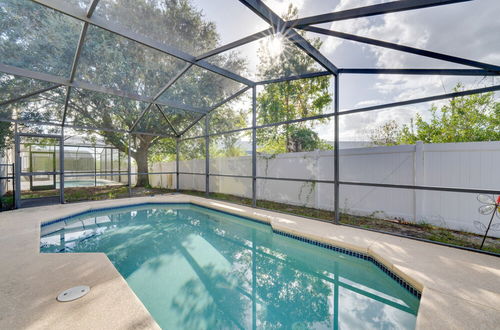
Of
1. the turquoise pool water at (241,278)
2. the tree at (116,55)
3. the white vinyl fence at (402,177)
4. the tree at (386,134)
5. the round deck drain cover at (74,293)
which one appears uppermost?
the tree at (116,55)

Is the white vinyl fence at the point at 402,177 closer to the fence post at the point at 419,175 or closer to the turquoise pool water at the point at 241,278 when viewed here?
the fence post at the point at 419,175

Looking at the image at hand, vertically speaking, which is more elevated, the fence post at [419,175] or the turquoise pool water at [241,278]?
the fence post at [419,175]

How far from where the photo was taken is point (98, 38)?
4.14 metres

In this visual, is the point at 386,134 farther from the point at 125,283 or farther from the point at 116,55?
the point at 125,283

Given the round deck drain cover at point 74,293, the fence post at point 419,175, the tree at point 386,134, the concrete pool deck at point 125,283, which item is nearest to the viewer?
the concrete pool deck at point 125,283

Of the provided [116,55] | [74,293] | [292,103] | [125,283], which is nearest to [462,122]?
[292,103]

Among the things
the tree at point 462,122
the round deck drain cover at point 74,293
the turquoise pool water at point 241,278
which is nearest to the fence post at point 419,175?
the turquoise pool water at point 241,278

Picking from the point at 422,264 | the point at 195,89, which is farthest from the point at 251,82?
the point at 422,264

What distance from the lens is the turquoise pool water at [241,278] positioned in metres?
2.13

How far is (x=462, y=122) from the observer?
6.18 meters

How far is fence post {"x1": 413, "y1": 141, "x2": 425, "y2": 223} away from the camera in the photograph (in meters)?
4.02

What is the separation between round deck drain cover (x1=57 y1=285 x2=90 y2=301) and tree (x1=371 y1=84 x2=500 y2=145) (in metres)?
8.72

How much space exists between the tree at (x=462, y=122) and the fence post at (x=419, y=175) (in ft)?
10.3

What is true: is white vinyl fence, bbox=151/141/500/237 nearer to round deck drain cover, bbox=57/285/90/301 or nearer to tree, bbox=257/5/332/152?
tree, bbox=257/5/332/152
